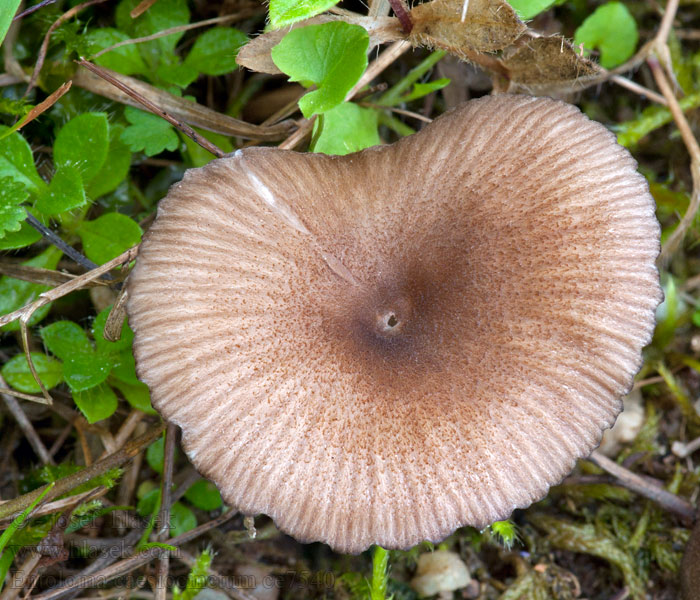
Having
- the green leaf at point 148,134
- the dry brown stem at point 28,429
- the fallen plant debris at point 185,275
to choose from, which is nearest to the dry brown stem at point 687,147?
the fallen plant debris at point 185,275

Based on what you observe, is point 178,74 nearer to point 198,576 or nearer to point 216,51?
point 216,51

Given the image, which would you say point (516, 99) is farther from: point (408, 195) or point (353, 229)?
point (353, 229)

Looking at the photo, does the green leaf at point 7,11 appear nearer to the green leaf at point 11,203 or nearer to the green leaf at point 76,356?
the green leaf at point 11,203

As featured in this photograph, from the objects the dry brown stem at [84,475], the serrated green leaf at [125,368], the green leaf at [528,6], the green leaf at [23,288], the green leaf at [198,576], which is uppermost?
the green leaf at [528,6]

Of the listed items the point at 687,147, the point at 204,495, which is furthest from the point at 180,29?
the point at 687,147

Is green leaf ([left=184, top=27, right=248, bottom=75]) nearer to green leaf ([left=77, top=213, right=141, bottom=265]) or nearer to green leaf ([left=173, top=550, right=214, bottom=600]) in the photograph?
green leaf ([left=77, top=213, right=141, bottom=265])
